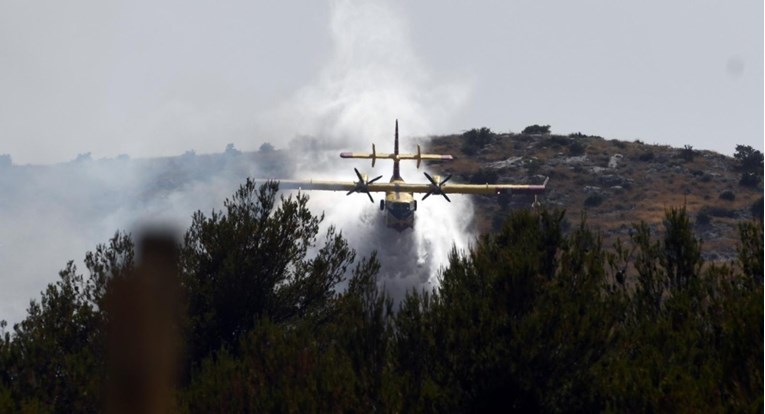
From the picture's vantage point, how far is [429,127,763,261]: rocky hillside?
112 meters

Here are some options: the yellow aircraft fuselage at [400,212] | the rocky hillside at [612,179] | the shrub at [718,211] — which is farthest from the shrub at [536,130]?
the yellow aircraft fuselage at [400,212]

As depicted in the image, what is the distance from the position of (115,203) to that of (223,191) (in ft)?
36.2

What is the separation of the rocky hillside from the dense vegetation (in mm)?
63084

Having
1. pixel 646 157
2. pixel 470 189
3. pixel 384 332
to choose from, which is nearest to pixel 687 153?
pixel 646 157

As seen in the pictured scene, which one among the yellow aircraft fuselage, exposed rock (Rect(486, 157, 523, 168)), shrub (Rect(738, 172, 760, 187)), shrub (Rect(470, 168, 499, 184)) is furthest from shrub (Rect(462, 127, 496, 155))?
the yellow aircraft fuselage

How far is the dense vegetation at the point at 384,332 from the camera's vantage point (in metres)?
30.8

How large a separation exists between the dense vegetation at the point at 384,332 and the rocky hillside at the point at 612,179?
207 ft

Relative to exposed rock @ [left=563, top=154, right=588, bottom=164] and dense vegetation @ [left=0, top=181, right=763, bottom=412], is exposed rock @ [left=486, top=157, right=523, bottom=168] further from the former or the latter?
dense vegetation @ [left=0, top=181, right=763, bottom=412]

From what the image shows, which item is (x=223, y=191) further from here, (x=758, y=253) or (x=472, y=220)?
(x=758, y=253)

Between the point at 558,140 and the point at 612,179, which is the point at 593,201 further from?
the point at 558,140

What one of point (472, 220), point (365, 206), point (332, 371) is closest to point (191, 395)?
point (332, 371)

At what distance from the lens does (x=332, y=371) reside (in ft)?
105

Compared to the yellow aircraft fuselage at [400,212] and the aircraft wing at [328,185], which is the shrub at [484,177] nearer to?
the aircraft wing at [328,185]

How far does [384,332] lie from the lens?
34.6 meters
